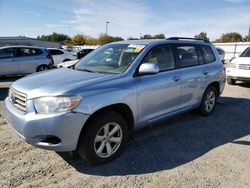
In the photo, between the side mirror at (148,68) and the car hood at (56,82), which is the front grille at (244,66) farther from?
the car hood at (56,82)

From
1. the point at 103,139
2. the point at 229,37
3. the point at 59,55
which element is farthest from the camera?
the point at 229,37

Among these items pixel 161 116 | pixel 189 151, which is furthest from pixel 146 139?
pixel 189 151

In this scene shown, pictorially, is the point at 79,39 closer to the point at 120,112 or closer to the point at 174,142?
the point at 174,142

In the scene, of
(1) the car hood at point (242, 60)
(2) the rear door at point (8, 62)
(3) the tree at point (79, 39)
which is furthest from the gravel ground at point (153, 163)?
(3) the tree at point (79, 39)

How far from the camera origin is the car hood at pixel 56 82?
3223 mm

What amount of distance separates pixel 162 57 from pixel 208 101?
2.03 meters

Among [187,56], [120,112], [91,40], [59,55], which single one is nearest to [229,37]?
[91,40]

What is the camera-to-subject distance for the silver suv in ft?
10.3

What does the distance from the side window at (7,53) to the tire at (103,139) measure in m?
9.08

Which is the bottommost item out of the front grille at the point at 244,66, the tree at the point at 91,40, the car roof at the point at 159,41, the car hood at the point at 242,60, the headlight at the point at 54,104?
the front grille at the point at 244,66

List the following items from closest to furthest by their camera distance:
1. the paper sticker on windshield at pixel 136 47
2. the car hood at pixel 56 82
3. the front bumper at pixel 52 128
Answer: the front bumper at pixel 52 128 < the car hood at pixel 56 82 < the paper sticker on windshield at pixel 136 47

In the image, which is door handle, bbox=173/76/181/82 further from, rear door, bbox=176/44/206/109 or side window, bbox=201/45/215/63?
side window, bbox=201/45/215/63

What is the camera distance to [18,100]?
11.5 ft

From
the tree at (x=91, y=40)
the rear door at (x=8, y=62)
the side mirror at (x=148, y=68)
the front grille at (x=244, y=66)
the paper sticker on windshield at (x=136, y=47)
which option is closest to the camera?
the side mirror at (x=148, y=68)
